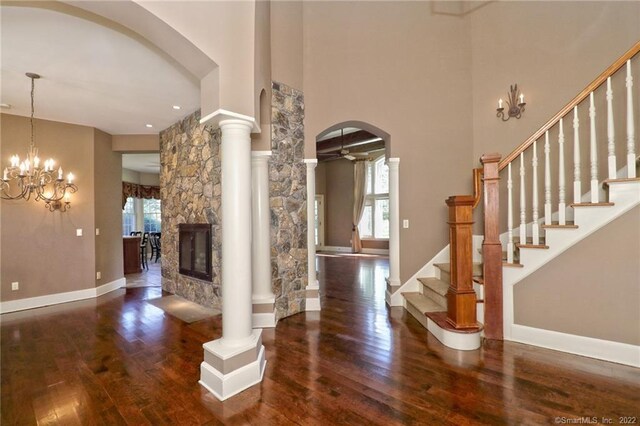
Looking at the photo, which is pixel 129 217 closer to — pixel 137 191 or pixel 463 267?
pixel 137 191

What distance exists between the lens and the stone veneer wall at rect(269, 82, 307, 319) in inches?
135

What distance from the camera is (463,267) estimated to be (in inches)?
106

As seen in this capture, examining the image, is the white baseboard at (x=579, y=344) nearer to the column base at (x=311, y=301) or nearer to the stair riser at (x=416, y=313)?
the stair riser at (x=416, y=313)

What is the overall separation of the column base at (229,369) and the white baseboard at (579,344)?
2521 millimetres

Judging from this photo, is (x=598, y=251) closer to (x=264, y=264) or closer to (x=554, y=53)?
(x=554, y=53)

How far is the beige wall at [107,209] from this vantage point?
485cm

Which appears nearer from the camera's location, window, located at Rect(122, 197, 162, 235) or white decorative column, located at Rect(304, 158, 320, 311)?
white decorative column, located at Rect(304, 158, 320, 311)

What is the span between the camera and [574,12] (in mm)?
3438

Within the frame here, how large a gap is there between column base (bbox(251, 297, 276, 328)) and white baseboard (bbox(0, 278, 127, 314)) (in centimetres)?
350

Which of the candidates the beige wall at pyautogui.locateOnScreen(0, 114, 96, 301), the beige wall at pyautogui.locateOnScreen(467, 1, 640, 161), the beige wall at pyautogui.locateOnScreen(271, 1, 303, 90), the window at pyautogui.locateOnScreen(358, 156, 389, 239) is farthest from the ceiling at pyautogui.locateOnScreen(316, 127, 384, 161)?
the beige wall at pyautogui.locateOnScreen(0, 114, 96, 301)

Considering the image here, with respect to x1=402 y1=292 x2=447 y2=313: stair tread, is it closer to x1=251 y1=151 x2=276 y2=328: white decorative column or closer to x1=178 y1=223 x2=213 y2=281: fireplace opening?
x1=251 y1=151 x2=276 y2=328: white decorative column

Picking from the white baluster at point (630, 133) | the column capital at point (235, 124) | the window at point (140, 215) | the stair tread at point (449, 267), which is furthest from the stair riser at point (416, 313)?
the window at point (140, 215)

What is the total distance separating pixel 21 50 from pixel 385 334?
4.57 meters

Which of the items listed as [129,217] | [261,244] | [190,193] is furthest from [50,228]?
[129,217]
